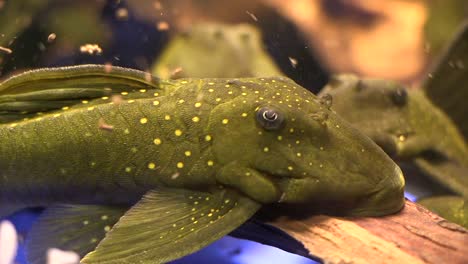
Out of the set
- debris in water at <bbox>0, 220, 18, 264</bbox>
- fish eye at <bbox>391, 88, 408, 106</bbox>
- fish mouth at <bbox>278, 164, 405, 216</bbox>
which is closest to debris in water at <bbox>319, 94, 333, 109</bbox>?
fish mouth at <bbox>278, 164, 405, 216</bbox>

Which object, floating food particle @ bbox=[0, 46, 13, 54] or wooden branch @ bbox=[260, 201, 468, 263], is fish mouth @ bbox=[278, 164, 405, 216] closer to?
wooden branch @ bbox=[260, 201, 468, 263]

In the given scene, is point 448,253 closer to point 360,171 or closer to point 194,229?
point 360,171

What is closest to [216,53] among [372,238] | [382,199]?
[382,199]

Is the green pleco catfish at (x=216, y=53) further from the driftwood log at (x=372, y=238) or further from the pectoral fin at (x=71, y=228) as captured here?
the driftwood log at (x=372, y=238)

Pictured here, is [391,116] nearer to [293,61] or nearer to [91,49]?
[293,61]

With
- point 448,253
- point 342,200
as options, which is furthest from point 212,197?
point 448,253

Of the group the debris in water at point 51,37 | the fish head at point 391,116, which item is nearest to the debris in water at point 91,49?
the debris in water at point 51,37
